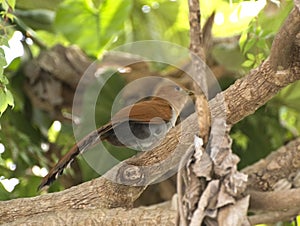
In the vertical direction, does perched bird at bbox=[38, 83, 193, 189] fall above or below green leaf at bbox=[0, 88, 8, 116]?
below

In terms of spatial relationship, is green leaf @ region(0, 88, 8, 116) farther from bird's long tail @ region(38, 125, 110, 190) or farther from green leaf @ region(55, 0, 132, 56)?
green leaf @ region(55, 0, 132, 56)

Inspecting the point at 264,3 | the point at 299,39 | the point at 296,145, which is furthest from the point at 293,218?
the point at 299,39

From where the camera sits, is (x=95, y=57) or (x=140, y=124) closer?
(x=140, y=124)

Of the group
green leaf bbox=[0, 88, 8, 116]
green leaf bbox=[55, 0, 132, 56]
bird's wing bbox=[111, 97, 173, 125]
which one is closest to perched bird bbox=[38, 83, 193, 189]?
bird's wing bbox=[111, 97, 173, 125]

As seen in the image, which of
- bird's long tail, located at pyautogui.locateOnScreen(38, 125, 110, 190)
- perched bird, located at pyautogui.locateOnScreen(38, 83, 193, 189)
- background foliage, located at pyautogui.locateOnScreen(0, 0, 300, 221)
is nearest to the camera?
bird's long tail, located at pyautogui.locateOnScreen(38, 125, 110, 190)

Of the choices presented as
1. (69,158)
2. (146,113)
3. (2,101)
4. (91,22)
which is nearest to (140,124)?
(146,113)

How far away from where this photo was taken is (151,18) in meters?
2.73

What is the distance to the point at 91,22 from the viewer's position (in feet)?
7.89

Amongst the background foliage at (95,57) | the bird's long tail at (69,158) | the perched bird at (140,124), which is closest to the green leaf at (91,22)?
the background foliage at (95,57)

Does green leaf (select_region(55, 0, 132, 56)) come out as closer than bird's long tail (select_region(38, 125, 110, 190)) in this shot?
No

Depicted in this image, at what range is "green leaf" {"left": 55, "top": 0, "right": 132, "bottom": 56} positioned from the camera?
2330 mm

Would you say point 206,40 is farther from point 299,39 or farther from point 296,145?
point 299,39

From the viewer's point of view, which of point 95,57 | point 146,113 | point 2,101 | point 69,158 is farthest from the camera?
point 95,57

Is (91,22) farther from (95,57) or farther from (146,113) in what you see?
(146,113)
